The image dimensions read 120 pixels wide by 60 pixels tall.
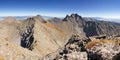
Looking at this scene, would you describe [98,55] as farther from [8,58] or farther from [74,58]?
[8,58]

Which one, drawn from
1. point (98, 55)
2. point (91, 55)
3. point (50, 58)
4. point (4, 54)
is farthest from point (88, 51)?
point (4, 54)

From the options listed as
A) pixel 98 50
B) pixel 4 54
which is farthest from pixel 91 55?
pixel 4 54

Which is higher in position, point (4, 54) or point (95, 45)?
point (95, 45)

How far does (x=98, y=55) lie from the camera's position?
143 ft

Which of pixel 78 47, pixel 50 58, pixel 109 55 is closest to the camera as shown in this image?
pixel 109 55

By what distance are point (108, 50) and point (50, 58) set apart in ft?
74.0

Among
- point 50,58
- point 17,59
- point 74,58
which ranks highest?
point 74,58

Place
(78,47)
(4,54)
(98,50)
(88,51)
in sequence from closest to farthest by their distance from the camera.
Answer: (98,50) < (88,51) < (78,47) < (4,54)

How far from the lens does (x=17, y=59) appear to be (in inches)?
3356

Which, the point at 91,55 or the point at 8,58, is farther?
the point at 8,58

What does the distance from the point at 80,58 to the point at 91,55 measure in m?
2.57

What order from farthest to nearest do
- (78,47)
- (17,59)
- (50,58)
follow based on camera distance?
1. (17,59)
2. (50,58)
3. (78,47)

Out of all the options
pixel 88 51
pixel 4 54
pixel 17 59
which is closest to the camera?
pixel 88 51

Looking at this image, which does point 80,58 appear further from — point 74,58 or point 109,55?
point 109,55
